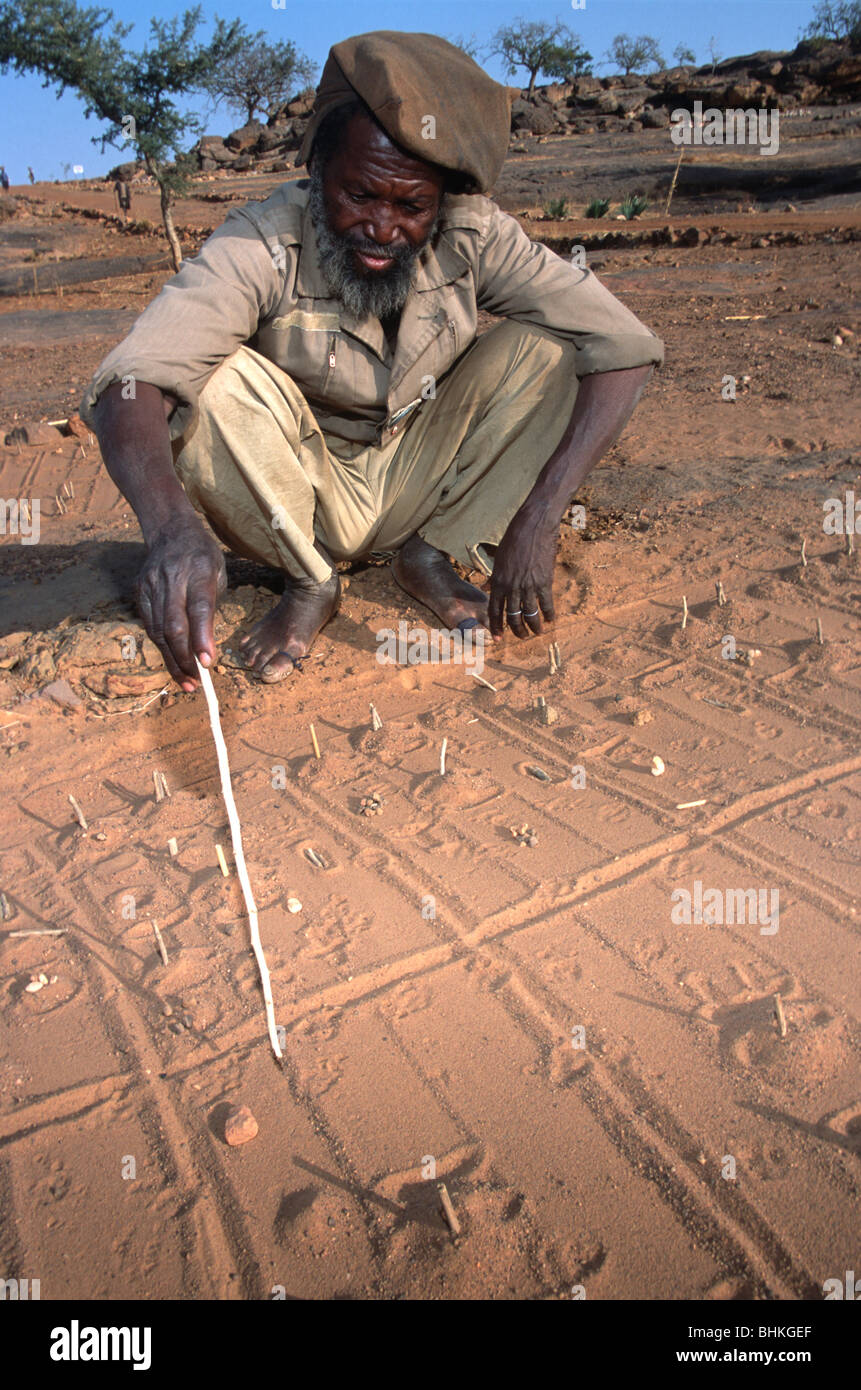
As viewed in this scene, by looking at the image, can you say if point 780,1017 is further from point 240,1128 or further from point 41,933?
point 41,933

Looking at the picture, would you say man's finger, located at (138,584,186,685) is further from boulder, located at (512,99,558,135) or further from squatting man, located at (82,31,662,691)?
boulder, located at (512,99,558,135)

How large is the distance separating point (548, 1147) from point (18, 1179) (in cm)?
96

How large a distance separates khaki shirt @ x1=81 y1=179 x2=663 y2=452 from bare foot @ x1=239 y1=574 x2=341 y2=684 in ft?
2.00

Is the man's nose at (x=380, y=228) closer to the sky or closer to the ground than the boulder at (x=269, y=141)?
closer to the ground

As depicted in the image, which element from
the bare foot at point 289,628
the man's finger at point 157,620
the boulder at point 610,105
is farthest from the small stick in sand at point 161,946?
the boulder at point 610,105

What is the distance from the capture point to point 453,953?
205cm

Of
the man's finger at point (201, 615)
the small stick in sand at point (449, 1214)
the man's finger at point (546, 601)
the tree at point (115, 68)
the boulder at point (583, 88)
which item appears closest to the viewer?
the small stick in sand at point (449, 1214)

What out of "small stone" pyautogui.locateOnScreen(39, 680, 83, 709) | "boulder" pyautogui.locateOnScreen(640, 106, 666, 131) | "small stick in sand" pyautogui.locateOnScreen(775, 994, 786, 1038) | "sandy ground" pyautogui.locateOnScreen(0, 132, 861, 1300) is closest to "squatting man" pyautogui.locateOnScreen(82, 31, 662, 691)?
"sandy ground" pyautogui.locateOnScreen(0, 132, 861, 1300)

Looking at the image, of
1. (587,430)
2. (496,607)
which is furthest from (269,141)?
(496,607)

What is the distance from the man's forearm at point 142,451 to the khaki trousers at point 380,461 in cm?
35

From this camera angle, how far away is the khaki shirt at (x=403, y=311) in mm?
2758

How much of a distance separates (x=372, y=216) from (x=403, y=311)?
0.33m

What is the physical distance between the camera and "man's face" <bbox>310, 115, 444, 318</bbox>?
8.60ft

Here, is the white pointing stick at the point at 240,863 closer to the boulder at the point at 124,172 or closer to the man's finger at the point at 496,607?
the man's finger at the point at 496,607
